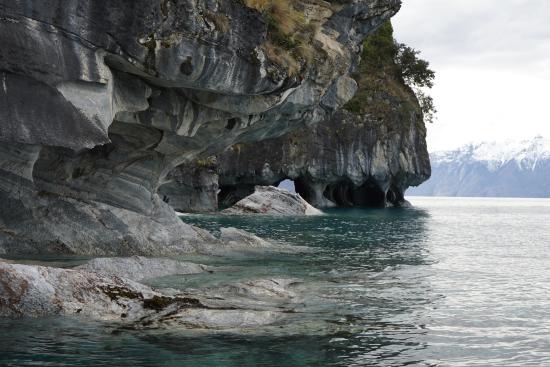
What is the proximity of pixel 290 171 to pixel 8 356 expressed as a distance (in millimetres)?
77609

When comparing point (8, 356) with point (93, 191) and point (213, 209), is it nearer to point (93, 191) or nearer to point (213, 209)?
point (93, 191)

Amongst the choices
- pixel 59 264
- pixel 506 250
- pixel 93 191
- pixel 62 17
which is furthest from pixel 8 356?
pixel 506 250

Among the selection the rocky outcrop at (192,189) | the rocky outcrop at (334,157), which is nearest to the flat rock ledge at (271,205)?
the rocky outcrop at (192,189)

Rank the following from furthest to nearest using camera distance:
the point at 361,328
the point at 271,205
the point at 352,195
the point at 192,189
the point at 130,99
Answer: the point at 352,195, the point at 192,189, the point at 271,205, the point at 130,99, the point at 361,328

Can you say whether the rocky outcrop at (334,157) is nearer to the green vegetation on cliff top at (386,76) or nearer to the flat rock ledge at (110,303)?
the green vegetation on cliff top at (386,76)

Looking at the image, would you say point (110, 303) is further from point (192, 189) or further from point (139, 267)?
point (192, 189)

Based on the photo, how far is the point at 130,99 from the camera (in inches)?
872

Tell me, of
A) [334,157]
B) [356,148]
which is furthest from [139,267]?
[356,148]

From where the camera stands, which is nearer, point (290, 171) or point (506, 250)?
point (506, 250)

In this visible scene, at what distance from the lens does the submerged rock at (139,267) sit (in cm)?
1858

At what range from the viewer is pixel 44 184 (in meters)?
23.4

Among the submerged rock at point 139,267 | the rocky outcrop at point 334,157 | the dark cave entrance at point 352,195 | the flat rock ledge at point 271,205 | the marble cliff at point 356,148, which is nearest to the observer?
the submerged rock at point 139,267

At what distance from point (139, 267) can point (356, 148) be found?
7267cm

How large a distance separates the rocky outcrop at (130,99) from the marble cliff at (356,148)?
176 ft
